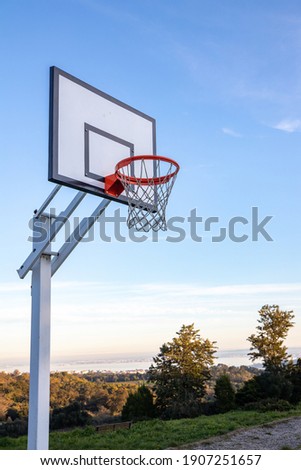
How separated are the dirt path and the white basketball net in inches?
186

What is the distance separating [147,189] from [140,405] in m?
8.57

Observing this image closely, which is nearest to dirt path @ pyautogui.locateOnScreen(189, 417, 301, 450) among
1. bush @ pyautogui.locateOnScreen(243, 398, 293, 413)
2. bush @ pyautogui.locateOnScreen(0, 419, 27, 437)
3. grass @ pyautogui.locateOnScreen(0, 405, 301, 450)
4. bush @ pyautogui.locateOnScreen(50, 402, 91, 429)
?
grass @ pyautogui.locateOnScreen(0, 405, 301, 450)

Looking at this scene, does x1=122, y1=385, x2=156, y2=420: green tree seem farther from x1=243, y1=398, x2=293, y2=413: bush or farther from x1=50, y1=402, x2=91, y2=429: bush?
→ x1=243, y1=398, x2=293, y2=413: bush

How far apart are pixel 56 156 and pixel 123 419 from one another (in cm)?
935

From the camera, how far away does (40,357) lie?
4832mm

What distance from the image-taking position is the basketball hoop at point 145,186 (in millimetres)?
5074

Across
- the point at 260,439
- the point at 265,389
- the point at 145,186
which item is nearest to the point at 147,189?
the point at 145,186

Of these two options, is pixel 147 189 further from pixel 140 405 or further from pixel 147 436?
pixel 140 405

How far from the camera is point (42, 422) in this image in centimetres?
479

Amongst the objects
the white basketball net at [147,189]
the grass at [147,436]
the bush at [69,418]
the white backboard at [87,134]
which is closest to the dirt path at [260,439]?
the grass at [147,436]

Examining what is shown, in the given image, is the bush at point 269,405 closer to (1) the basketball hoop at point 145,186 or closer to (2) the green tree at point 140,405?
(2) the green tree at point 140,405

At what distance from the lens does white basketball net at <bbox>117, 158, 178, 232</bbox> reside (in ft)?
16.7
